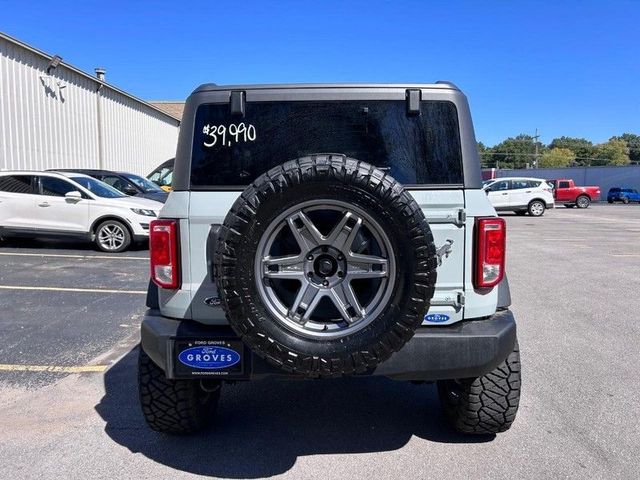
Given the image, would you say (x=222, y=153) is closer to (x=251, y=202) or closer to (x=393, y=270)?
(x=251, y=202)

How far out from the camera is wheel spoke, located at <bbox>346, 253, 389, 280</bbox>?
2.40 meters

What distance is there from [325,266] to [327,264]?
0.05ft

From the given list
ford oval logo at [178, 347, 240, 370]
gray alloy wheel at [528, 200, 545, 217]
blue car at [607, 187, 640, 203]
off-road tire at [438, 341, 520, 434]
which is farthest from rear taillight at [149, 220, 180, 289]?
blue car at [607, 187, 640, 203]

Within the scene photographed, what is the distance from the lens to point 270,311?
239 centimetres

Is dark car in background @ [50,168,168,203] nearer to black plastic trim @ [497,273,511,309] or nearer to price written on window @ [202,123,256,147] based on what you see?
price written on window @ [202,123,256,147]

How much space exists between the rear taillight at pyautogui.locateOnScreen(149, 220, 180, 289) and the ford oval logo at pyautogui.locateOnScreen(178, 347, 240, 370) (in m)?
0.37

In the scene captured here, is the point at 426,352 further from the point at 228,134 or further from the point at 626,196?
the point at 626,196

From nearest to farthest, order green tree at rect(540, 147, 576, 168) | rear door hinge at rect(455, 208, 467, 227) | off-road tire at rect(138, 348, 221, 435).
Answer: rear door hinge at rect(455, 208, 467, 227) → off-road tire at rect(138, 348, 221, 435) → green tree at rect(540, 147, 576, 168)

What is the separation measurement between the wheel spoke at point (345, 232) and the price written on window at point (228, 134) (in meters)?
0.75

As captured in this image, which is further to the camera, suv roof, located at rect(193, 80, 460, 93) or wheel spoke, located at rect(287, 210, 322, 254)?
suv roof, located at rect(193, 80, 460, 93)

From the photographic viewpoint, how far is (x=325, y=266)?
2457 mm

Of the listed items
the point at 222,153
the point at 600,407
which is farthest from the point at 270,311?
the point at 600,407

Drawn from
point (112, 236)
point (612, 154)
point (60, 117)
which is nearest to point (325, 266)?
point (112, 236)

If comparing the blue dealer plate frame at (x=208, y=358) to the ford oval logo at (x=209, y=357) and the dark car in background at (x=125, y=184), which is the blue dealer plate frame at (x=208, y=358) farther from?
the dark car in background at (x=125, y=184)
